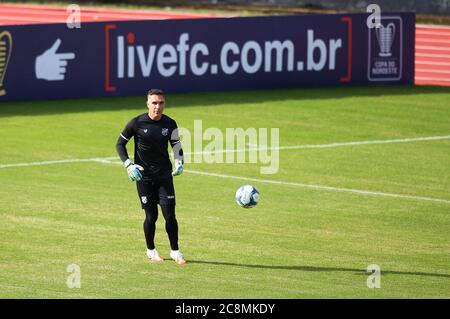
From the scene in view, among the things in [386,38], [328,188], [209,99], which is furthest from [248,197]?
[386,38]

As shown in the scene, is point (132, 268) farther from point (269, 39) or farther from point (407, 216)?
point (269, 39)

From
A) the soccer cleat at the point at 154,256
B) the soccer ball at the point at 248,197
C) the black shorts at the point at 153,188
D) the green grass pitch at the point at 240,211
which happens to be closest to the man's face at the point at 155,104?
the black shorts at the point at 153,188

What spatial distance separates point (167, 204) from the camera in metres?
16.0

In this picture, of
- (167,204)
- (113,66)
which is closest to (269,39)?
(113,66)

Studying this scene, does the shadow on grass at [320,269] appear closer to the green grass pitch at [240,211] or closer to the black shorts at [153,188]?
the green grass pitch at [240,211]

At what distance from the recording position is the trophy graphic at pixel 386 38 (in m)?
34.5

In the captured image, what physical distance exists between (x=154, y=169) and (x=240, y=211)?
380 cm

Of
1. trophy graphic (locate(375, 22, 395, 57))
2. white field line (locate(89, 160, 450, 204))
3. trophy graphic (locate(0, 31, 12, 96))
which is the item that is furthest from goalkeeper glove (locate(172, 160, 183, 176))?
trophy graphic (locate(375, 22, 395, 57))

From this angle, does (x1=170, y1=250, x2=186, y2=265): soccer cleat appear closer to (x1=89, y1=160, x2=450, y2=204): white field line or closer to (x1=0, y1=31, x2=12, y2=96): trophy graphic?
(x1=89, y1=160, x2=450, y2=204): white field line

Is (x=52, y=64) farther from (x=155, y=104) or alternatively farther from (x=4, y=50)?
(x=155, y=104)

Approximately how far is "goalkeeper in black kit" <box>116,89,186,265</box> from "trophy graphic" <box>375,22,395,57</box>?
62.7ft

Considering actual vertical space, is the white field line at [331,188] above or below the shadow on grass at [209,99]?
below

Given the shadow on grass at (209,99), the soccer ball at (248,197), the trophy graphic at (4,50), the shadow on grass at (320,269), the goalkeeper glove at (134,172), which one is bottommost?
the shadow on grass at (320,269)
